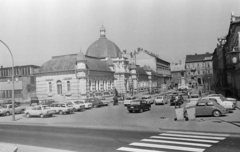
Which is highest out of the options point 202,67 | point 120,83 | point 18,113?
point 202,67

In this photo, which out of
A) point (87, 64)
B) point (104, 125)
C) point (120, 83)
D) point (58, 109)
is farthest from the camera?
point (120, 83)

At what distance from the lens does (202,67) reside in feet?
406

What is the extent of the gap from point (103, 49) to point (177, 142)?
58644 mm

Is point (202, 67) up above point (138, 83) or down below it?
above

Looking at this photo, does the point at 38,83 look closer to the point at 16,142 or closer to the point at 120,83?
the point at 120,83

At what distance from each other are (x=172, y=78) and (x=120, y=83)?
80.8m

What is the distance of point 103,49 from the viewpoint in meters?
69.7

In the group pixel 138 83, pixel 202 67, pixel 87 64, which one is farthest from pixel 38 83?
pixel 202 67

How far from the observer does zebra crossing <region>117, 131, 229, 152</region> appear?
11.4m

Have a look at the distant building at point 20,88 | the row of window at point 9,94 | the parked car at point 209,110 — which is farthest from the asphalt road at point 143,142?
the row of window at point 9,94

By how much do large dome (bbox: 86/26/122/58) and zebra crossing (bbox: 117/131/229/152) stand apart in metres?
52.9

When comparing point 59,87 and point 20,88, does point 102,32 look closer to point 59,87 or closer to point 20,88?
point 20,88

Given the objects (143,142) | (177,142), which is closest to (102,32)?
(143,142)

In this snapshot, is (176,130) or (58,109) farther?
(58,109)
